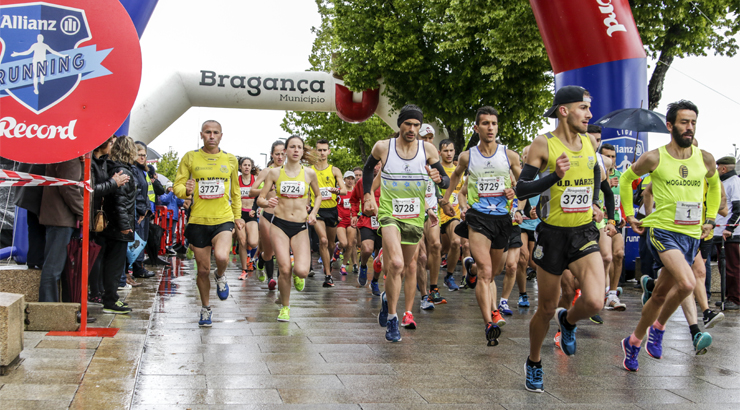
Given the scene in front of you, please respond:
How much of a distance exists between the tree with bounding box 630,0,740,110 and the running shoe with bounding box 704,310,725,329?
1204 cm

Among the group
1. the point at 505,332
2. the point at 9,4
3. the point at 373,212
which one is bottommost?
the point at 505,332

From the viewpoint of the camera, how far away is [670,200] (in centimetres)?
596

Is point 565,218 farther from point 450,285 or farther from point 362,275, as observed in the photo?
point 362,275

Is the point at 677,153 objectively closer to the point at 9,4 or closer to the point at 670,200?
the point at 670,200

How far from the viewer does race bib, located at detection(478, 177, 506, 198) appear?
7281mm

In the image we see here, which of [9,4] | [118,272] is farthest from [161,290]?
[9,4]

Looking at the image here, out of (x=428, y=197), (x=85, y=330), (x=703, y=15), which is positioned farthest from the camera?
(x=703, y=15)

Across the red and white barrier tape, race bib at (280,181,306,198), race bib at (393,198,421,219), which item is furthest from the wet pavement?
race bib at (280,181,306,198)

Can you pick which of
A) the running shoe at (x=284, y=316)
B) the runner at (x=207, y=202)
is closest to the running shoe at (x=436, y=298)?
the running shoe at (x=284, y=316)

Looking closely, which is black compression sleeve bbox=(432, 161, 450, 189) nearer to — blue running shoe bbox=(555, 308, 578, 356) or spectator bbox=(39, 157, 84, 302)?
blue running shoe bbox=(555, 308, 578, 356)

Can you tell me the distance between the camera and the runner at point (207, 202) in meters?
7.38

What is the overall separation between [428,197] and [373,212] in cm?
233

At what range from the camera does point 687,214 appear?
5.93 metres

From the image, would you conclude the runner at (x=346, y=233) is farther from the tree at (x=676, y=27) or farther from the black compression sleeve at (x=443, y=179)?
the tree at (x=676, y=27)
